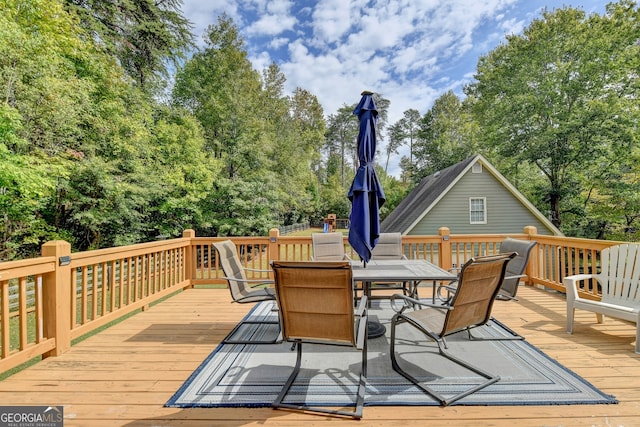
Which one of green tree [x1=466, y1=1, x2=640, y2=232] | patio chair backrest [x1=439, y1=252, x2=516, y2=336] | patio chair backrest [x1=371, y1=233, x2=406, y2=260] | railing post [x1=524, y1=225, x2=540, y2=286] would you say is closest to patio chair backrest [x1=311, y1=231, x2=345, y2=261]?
patio chair backrest [x1=371, y1=233, x2=406, y2=260]

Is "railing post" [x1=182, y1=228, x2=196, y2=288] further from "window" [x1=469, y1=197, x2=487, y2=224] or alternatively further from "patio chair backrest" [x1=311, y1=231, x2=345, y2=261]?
"window" [x1=469, y1=197, x2=487, y2=224]

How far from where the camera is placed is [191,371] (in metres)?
2.62

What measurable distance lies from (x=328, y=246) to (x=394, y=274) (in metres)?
1.82

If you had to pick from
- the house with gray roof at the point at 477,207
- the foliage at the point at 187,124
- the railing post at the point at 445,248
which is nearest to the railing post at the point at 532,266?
the railing post at the point at 445,248

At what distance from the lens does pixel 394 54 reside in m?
14.3

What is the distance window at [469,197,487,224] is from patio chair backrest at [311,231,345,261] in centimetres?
890

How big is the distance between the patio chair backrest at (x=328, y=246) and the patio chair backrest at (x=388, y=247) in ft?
1.72

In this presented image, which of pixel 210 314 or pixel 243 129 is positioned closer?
pixel 210 314

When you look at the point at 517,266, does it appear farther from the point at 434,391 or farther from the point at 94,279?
the point at 94,279

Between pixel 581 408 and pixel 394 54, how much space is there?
1519 cm

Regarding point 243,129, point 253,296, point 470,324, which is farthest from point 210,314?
point 243,129

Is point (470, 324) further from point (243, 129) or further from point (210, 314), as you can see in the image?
point (243, 129)

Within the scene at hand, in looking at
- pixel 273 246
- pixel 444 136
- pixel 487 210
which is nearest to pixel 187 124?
pixel 273 246

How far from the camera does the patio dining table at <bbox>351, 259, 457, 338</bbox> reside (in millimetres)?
2902
